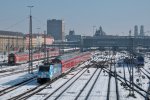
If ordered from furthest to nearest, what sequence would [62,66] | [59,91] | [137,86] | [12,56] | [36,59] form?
[36,59] → [12,56] → [62,66] → [137,86] → [59,91]

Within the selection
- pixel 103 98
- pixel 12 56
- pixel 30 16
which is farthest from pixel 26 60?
pixel 103 98

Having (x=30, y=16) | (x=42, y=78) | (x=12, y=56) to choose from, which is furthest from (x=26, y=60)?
(x=42, y=78)

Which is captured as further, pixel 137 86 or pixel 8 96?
pixel 137 86

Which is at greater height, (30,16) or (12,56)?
(30,16)

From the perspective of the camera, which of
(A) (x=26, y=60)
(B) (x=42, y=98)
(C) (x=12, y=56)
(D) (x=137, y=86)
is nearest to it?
(B) (x=42, y=98)

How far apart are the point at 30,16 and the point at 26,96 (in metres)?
28.1

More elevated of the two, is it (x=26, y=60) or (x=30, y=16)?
(x=30, y=16)

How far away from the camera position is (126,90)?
1543 inches

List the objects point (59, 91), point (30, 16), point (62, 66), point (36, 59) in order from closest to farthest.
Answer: point (59, 91) → point (62, 66) → point (30, 16) → point (36, 59)

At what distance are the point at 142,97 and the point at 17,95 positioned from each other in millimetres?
11110

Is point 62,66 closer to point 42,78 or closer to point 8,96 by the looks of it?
point 42,78

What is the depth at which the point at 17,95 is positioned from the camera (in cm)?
3419

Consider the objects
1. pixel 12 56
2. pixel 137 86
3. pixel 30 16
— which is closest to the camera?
pixel 137 86

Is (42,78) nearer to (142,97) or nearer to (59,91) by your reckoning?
(59,91)
